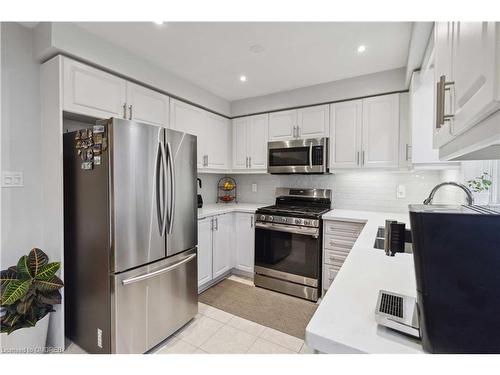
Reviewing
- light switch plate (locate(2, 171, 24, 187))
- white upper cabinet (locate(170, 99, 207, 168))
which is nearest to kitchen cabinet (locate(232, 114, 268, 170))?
white upper cabinet (locate(170, 99, 207, 168))

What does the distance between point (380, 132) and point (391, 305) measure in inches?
87.2

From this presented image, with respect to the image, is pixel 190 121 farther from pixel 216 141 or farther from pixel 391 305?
pixel 391 305

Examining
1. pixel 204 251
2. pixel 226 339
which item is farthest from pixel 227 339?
pixel 204 251

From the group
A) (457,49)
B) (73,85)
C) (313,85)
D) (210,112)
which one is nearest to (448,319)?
(457,49)

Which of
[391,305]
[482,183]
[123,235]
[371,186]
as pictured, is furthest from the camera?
[371,186]

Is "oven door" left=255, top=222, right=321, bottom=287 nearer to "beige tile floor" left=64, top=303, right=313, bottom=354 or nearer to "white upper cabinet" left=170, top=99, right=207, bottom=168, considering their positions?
"beige tile floor" left=64, top=303, right=313, bottom=354

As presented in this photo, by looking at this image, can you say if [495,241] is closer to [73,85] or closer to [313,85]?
[73,85]

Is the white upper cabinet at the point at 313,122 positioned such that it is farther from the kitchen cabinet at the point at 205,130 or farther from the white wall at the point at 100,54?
the white wall at the point at 100,54

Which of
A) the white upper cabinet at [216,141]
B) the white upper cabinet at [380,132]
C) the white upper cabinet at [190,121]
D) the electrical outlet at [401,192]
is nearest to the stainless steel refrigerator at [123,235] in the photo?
the white upper cabinet at [190,121]

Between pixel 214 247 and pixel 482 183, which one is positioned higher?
pixel 482 183

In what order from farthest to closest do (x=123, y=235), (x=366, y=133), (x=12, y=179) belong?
(x=366, y=133)
(x=12, y=179)
(x=123, y=235)

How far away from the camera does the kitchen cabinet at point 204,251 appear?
2.50 meters

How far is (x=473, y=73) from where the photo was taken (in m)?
0.56

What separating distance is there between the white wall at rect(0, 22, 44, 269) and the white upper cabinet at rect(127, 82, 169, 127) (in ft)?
2.09
